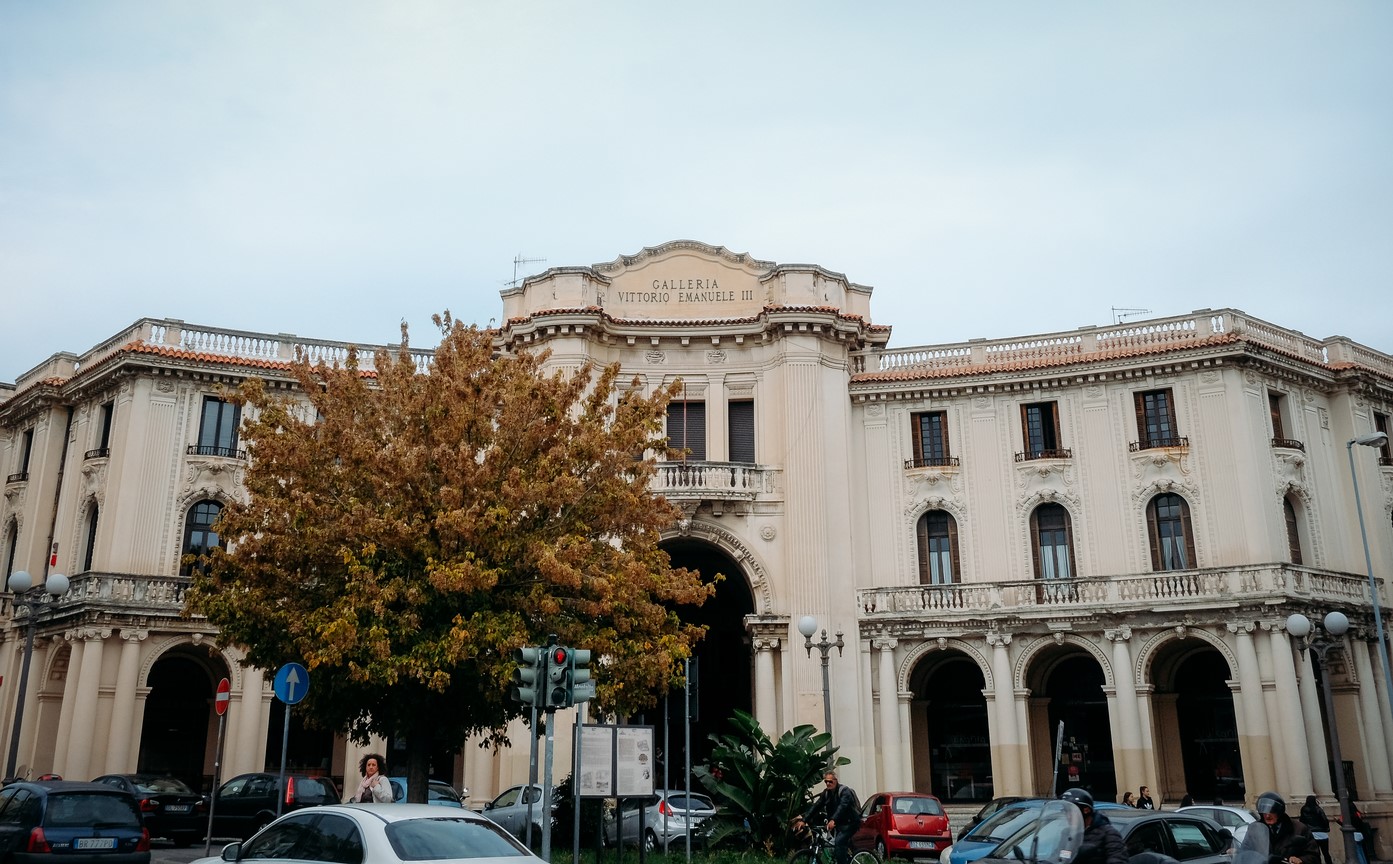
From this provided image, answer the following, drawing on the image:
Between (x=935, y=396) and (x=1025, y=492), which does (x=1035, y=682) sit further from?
(x=935, y=396)

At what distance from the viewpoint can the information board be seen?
48.5ft

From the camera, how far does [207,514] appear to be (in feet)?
105

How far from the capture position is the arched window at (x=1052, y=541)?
31438mm

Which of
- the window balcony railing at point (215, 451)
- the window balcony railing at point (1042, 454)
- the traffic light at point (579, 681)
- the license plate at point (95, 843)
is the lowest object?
the license plate at point (95, 843)

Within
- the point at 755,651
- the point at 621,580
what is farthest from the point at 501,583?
the point at 755,651

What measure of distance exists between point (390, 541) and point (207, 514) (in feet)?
56.3

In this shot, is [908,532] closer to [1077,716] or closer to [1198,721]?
[1077,716]

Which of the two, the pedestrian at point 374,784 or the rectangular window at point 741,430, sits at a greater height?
the rectangular window at point 741,430

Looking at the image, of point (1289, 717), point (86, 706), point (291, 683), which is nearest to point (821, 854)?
point (291, 683)

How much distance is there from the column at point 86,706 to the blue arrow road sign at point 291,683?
1631cm

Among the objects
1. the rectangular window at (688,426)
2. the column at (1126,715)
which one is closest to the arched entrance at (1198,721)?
the column at (1126,715)

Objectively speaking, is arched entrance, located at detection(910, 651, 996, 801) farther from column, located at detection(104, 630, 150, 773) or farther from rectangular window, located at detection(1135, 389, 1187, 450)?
column, located at detection(104, 630, 150, 773)

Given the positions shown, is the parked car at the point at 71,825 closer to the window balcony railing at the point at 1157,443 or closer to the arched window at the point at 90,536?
the arched window at the point at 90,536

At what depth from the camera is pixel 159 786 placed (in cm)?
2423
